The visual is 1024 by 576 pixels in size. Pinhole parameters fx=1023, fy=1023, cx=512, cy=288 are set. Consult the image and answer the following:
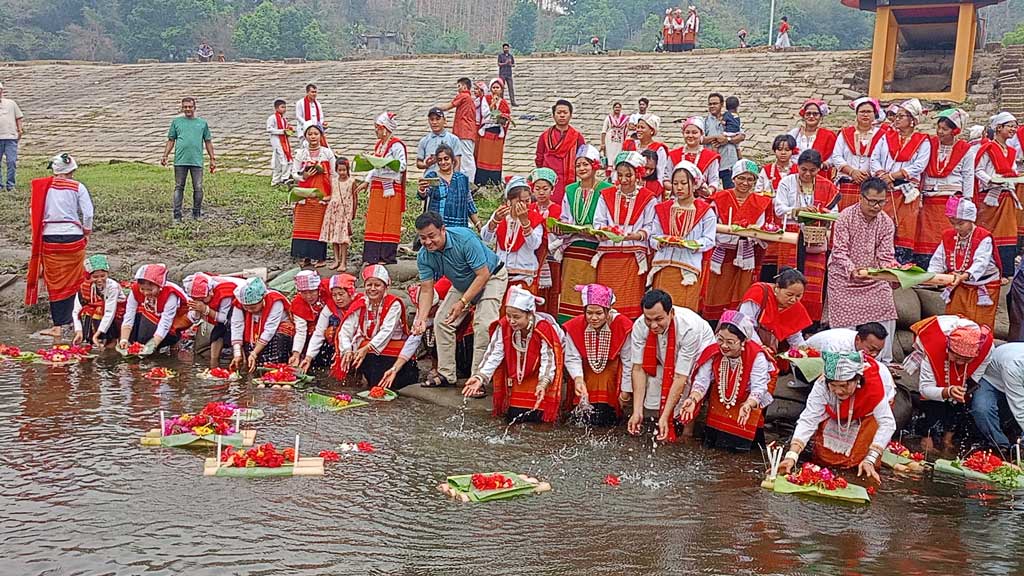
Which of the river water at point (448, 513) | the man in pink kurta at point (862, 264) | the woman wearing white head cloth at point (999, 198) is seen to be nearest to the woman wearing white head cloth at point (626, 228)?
the river water at point (448, 513)

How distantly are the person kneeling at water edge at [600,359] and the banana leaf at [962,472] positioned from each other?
1.85 m

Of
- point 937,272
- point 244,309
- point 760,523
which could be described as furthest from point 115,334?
point 937,272

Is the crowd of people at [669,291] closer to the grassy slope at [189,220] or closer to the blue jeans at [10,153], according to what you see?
the grassy slope at [189,220]

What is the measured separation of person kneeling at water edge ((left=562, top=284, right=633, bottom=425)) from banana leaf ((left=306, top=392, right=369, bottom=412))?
5.10 feet

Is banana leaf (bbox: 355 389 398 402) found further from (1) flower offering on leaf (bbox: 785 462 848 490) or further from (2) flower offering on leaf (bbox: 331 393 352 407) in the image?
(1) flower offering on leaf (bbox: 785 462 848 490)

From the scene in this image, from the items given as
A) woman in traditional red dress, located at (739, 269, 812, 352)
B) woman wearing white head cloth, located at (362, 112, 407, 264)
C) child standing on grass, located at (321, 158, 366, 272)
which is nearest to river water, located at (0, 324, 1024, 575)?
woman in traditional red dress, located at (739, 269, 812, 352)

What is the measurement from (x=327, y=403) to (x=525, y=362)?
1468 mm

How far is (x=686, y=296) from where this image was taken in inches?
275

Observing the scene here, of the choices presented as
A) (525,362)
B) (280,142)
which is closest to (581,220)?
(525,362)

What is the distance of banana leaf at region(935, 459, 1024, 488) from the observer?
18.3 ft

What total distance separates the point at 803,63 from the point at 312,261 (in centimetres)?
1208

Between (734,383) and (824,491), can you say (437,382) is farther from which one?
(824,491)

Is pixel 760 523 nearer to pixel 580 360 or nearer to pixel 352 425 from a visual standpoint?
pixel 580 360

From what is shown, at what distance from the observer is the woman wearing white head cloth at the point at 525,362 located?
649 cm
